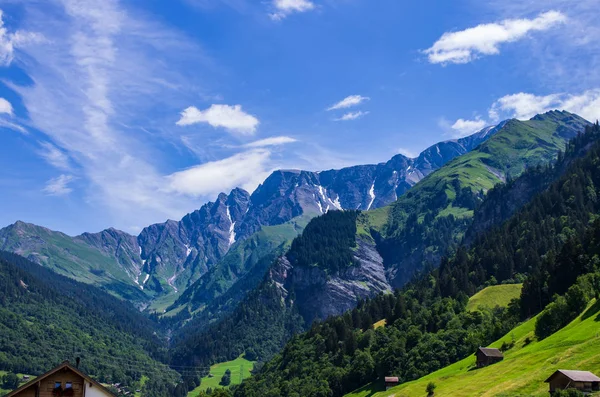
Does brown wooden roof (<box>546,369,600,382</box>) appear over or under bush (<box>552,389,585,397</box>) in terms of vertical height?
over

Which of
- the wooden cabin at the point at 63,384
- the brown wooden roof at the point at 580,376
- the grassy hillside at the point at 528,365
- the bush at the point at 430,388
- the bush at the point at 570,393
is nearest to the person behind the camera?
the wooden cabin at the point at 63,384

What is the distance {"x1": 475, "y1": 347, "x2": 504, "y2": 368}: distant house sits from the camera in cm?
12050

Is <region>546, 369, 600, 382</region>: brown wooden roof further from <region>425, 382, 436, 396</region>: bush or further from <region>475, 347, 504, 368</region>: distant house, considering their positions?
<region>475, 347, 504, 368</region>: distant house

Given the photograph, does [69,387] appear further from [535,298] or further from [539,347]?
[535,298]

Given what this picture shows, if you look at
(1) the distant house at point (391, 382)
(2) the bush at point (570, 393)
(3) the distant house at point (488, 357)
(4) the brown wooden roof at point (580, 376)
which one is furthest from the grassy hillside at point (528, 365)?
(1) the distant house at point (391, 382)

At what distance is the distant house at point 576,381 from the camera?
244ft

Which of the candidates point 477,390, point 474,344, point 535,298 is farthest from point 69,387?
point 535,298

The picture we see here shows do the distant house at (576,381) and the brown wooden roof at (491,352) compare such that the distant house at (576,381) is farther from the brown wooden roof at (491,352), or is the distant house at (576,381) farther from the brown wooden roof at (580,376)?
the brown wooden roof at (491,352)

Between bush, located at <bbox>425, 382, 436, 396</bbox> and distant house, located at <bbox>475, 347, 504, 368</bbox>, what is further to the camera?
distant house, located at <bbox>475, 347, 504, 368</bbox>

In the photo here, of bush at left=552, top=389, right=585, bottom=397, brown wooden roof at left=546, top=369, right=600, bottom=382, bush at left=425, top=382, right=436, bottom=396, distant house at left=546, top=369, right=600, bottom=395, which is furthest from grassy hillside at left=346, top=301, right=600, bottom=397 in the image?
bush at left=552, top=389, right=585, bottom=397

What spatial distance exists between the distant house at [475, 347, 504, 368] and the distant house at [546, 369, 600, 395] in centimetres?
4366

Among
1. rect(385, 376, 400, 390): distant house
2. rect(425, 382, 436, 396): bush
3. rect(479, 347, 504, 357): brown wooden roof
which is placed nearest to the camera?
rect(425, 382, 436, 396): bush

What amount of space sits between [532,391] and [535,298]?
3319 inches

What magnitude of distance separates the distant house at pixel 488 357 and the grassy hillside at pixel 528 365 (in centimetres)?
208
